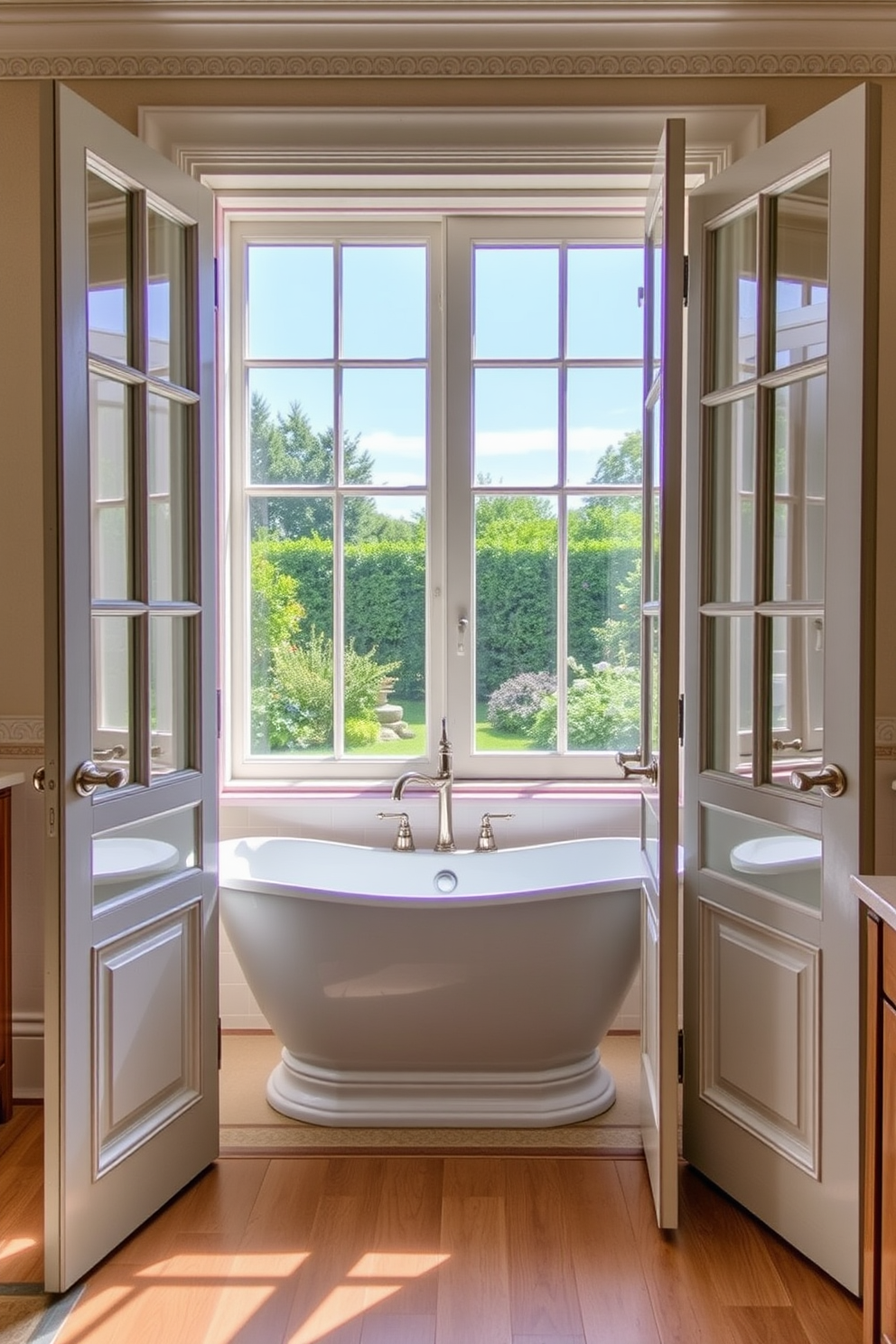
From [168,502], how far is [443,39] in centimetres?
149

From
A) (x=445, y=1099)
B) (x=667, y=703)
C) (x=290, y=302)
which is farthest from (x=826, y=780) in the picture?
(x=290, y=302)

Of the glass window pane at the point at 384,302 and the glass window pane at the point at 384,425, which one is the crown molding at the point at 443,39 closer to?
the glass window pane at the point at 384,302

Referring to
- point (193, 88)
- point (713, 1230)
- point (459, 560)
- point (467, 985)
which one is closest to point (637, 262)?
point (459, 560)

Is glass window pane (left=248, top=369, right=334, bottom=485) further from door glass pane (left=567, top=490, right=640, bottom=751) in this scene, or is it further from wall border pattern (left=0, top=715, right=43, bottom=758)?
wall border pattern (left=0, top=715, right=43, bottom=758)

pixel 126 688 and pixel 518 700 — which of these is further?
pixel 518 700

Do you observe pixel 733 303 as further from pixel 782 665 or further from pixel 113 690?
pixel 113 690

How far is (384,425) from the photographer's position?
3529 millimetres

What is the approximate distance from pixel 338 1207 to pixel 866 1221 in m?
1.26

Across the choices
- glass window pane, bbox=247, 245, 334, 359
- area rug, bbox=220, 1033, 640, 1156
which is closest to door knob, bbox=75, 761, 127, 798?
area rug, bbox=220, 1033, 640, 1156

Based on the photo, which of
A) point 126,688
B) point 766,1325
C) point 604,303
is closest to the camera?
point 766,1325

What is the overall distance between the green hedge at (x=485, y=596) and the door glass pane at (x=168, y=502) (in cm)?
105

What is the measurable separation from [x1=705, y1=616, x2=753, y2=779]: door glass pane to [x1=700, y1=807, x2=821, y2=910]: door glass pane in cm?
12

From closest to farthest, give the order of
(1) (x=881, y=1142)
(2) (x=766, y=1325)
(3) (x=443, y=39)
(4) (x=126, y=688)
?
(1) (x=881, y=1142), (2) (x=766, y=1325), (4) (x=126, y=688), (3) (x=443, y=39)

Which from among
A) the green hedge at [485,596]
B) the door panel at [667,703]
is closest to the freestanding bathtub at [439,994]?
the door panel at [667,703]
